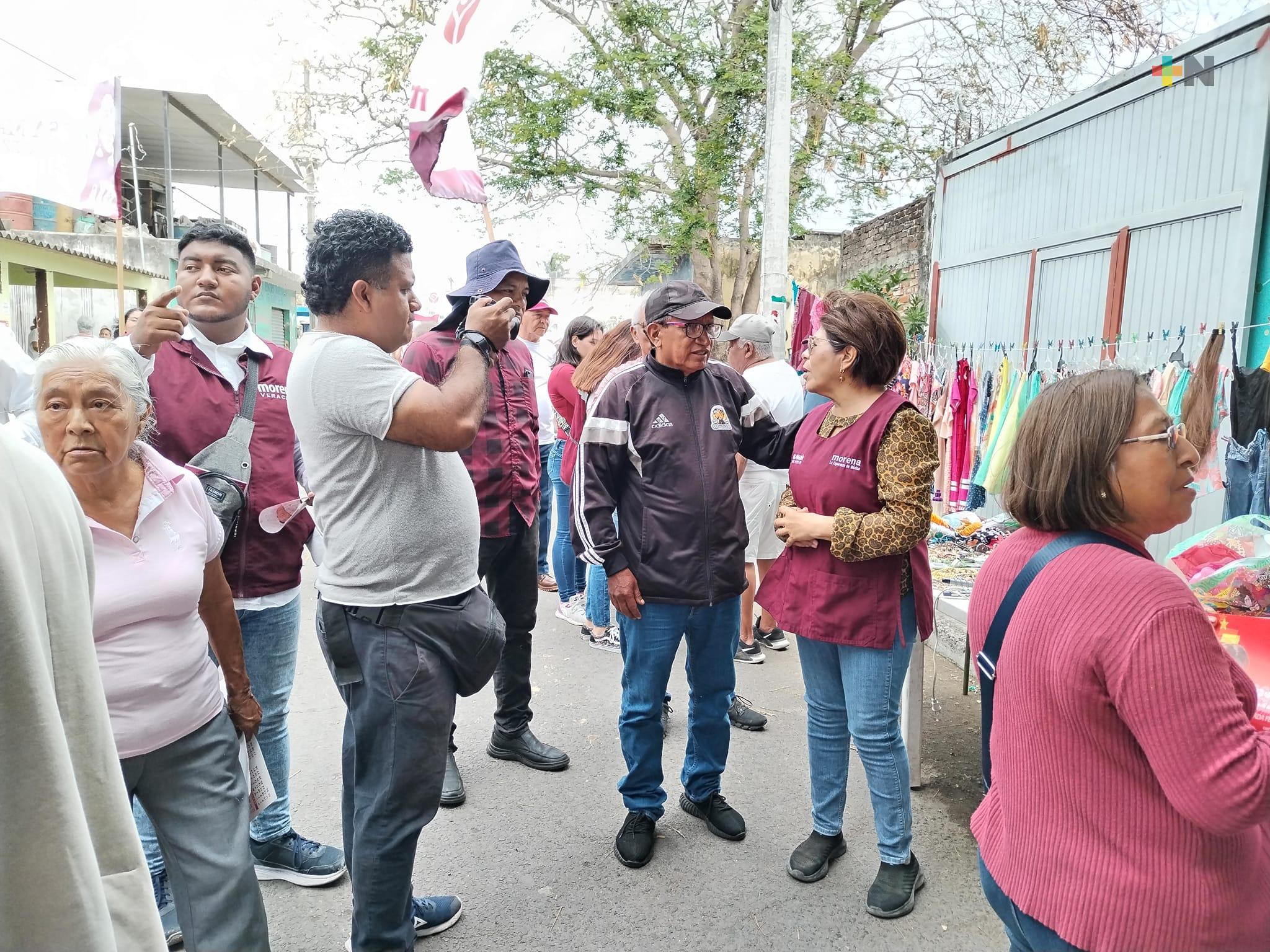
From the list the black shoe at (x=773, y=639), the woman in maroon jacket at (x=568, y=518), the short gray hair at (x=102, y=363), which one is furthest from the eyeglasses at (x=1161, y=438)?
the woman in maroon jacket at (x=568, y=518)

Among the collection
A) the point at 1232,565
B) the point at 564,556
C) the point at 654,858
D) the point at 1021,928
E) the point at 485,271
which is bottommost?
the point at 654,858

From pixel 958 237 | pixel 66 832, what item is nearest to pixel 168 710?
pixel 66 832

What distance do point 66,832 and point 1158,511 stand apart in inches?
62.7

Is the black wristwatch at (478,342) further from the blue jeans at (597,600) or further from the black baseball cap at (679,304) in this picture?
the blue jeans at (597,600)

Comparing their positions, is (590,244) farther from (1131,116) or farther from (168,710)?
(168,710)

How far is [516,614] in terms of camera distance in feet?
12.5

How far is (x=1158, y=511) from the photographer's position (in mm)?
1451

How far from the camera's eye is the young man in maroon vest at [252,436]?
2600 millimetres

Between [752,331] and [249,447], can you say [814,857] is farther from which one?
[752,331]

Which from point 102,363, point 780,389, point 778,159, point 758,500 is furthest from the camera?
point 778,159

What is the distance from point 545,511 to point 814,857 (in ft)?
11.8

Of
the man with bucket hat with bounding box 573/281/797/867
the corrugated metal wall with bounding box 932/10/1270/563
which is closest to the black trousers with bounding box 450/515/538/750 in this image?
the man with bucket hat with bounding box 573/281/797/867

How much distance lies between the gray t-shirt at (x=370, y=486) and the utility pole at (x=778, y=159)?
540 cm

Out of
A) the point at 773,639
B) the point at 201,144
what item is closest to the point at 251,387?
the point at 773,639
